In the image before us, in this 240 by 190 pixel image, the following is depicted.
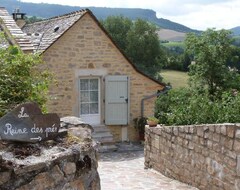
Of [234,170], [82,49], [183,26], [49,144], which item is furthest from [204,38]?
[183,26]

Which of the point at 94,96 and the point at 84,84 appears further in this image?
the point at 94,96

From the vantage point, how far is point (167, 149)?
8.59 meters

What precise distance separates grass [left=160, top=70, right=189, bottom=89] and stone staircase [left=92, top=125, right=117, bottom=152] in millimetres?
23423

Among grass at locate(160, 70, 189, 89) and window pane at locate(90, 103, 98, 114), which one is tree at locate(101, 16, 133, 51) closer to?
grass at locate(160, 70, 189, 89)

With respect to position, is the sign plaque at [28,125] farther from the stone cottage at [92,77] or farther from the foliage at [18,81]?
the stone cottage at [92,77]

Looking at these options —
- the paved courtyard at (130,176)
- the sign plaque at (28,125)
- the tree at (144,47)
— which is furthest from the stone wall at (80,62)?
the tree at (144,47)

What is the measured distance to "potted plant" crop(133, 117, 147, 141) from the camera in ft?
46.3

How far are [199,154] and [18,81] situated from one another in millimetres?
3849

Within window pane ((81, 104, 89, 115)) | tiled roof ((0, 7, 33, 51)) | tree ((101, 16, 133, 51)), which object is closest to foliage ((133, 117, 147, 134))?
window pane ((81, 104, 89, 115))

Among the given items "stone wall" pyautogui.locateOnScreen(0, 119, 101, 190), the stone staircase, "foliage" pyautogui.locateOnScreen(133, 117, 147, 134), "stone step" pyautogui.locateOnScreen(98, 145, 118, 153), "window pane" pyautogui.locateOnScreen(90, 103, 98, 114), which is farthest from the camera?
"foliage" pyautogui.locateOnScreen(133, 117, 147, 134)

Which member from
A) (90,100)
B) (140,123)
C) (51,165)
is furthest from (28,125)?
(140,123)

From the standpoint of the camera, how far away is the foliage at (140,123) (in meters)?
14.1

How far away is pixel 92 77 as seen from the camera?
13.8 metres

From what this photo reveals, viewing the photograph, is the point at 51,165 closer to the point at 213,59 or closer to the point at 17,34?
the point at 17,34
